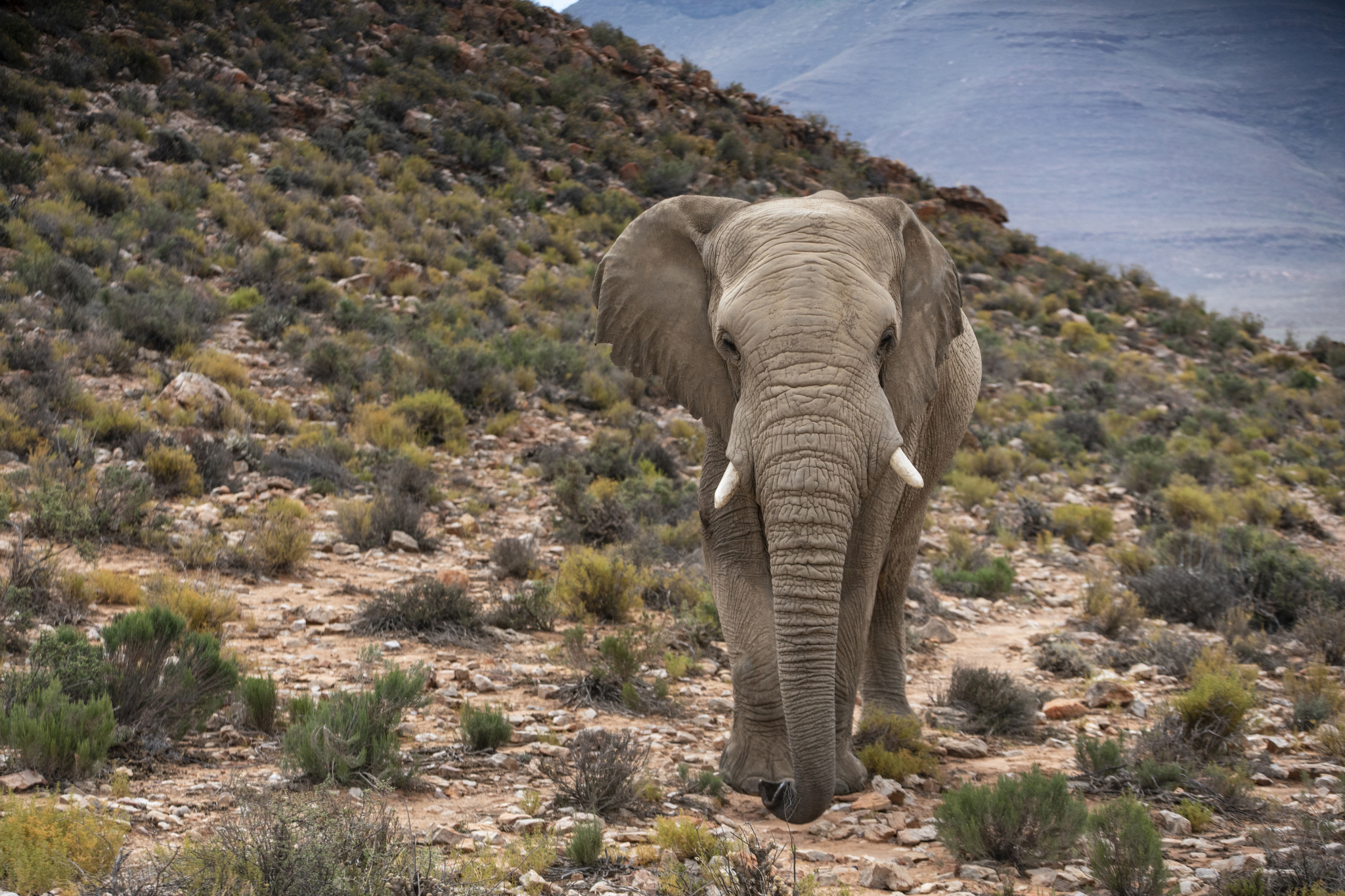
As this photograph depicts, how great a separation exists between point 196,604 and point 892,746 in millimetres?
4547

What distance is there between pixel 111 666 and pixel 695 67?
132 ft

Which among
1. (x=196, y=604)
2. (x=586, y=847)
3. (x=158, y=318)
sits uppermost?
(x=158, y=318)

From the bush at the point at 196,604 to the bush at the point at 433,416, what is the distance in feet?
19.5

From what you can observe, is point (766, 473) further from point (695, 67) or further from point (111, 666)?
point (695, 67)

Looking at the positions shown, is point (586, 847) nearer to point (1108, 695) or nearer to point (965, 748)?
point (965, 748)

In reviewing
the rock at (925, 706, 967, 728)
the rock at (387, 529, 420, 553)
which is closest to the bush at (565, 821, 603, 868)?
the rock at (925, 706, 967, 728)

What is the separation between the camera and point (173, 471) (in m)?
9.10

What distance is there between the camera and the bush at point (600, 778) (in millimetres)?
4090

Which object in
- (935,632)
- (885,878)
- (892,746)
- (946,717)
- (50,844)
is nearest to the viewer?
(50,844)

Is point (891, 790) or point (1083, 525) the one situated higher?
point (1083, 525)

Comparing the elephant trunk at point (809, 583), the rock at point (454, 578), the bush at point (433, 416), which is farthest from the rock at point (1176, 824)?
the bush at point (433, 416)

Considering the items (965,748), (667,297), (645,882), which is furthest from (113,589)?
(965,748)

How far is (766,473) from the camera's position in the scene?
152 inches

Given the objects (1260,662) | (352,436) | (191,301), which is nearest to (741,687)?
(1260,662)
